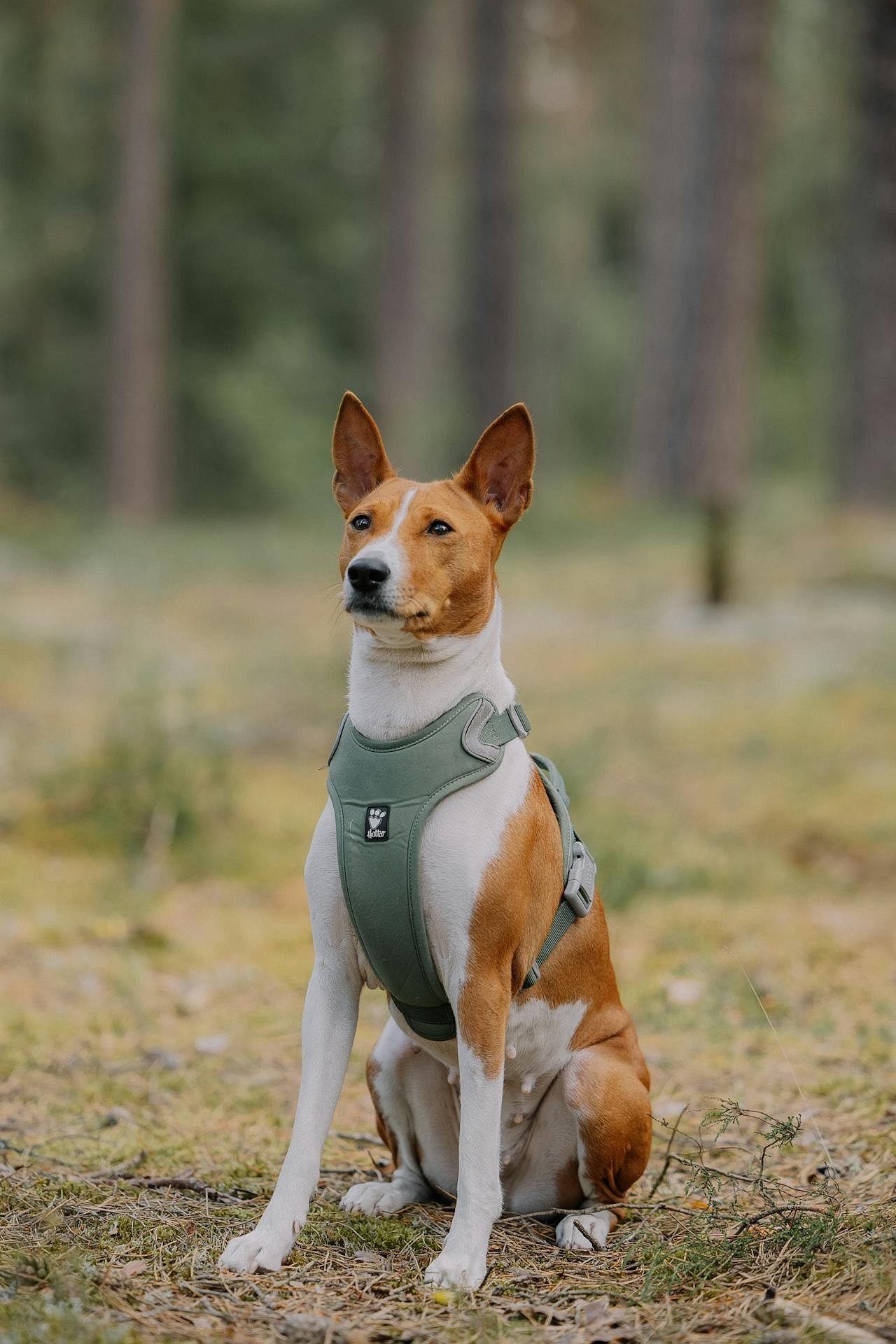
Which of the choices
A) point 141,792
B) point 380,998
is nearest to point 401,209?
point 141,792

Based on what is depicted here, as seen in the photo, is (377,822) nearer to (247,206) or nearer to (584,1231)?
(584,1231)

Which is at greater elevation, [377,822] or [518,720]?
[518,720]

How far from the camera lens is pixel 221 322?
75.6ft

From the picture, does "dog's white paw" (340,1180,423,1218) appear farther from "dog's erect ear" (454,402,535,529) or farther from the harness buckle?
"dog's erect ear" (454,402,535,529)

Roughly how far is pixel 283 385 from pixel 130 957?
16.1 meters

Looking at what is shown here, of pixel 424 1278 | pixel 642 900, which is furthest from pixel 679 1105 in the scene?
pixel 642 900

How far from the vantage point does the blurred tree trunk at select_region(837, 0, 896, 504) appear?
43.8 feet

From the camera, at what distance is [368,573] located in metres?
3.02

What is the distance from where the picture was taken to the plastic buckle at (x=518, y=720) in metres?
3.33

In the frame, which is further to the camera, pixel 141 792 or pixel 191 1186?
pixel 141 792

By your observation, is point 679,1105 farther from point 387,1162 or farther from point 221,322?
point 221,322

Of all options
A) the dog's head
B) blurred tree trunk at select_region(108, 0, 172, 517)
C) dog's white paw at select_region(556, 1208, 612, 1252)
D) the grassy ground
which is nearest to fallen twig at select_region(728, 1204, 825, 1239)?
the grassy ground

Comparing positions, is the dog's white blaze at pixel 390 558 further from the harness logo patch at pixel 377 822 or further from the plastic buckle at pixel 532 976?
the plastic buckle at pixel 532 976

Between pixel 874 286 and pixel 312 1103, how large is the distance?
41.3ft
